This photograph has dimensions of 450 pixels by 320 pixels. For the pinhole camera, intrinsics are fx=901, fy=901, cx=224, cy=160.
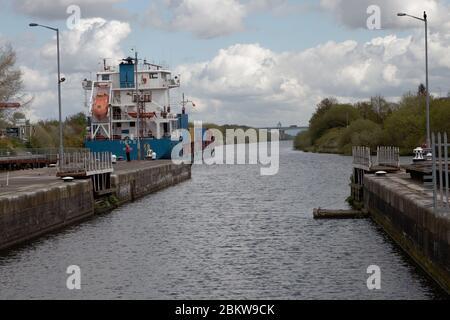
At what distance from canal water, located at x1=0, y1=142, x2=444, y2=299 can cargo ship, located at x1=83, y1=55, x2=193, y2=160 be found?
142ft

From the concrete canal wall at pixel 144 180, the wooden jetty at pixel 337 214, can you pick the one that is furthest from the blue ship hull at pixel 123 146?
the wooden jetty at pixel 337 214

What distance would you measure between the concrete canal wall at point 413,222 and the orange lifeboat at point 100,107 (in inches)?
2038

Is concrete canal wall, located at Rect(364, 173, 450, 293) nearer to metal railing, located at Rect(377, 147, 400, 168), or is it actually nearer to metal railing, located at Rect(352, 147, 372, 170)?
Result: metal railing, located at Rect(352, 147, 372, 170)

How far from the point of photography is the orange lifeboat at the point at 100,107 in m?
87.0

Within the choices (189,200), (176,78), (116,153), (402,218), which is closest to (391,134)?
(176,78)

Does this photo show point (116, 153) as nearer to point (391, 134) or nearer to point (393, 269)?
point (391, 134)

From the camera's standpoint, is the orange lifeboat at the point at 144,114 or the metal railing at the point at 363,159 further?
the orange lifeboat at the point at 144,114

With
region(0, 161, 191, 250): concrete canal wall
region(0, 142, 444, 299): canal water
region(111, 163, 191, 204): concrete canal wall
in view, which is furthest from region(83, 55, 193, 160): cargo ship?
region(0, 142, 444, 299): canal water

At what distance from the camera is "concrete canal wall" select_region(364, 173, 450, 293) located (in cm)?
2083

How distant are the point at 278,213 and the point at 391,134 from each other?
77.4 meters

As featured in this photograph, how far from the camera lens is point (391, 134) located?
4567 inches

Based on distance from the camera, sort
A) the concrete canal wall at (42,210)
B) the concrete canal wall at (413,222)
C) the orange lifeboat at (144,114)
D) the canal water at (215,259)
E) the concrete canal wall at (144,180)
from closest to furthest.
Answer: the concrete canal wall at (413,222) < the canal water at (215,259) < the concrete canal wall at (42,210) < the concrete canal wall at (144,180) < the orange lifeboat at (144,114)

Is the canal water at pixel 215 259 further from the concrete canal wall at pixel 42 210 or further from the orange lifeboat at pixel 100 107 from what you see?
the orange lifeboat at pixel 100 107

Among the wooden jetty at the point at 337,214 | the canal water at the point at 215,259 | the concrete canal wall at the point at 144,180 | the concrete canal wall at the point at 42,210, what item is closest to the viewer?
the canal water at the point at 215,259
